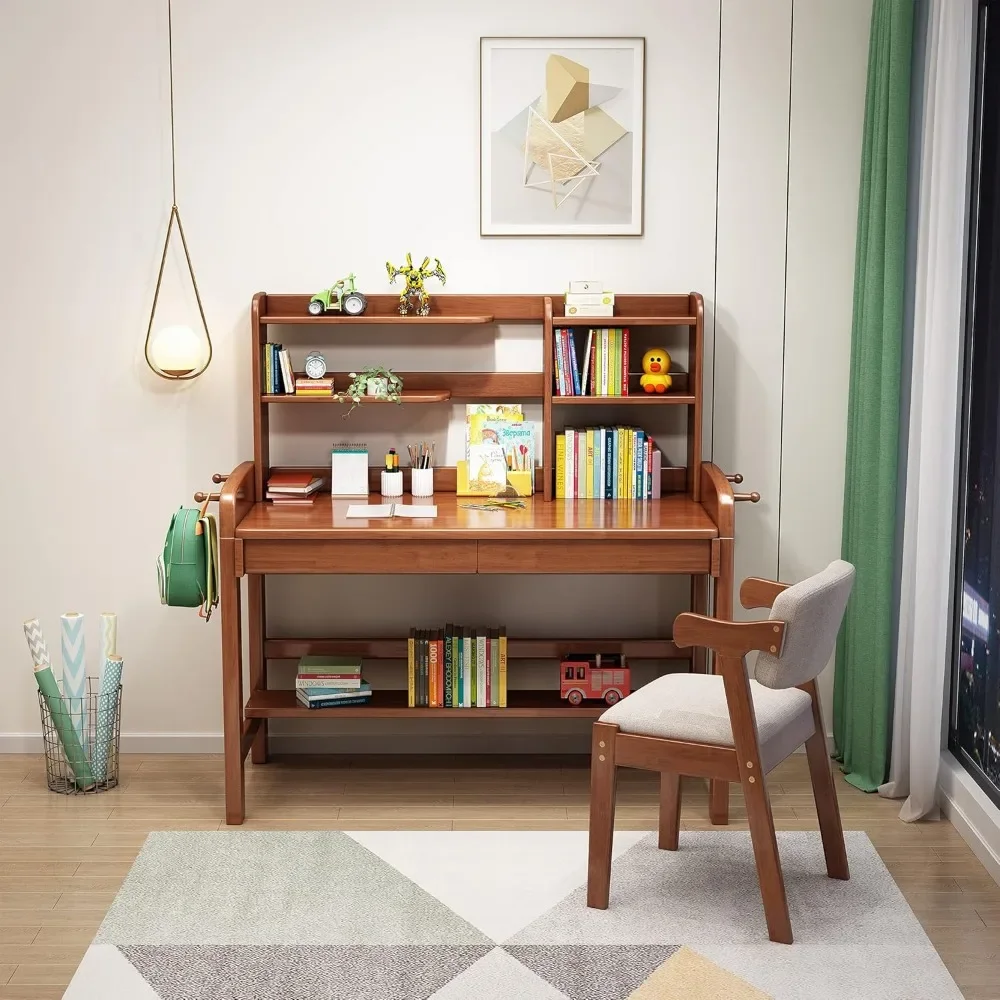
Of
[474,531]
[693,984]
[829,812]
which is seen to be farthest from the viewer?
[474,531]

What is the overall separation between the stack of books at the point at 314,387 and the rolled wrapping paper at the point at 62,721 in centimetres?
108

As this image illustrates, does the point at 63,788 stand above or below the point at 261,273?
below

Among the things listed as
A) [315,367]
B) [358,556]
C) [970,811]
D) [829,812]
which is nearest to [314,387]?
[315,367]

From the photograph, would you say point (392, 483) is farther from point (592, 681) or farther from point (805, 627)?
point (805, 627)

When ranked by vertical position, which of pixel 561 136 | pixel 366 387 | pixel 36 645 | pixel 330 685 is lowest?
pixel 330 685

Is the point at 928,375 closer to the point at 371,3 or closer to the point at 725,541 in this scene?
the point at 725,541

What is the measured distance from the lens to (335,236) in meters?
3.81

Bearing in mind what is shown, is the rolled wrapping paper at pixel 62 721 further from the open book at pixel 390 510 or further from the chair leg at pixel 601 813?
the chair leg at pixel 601 813

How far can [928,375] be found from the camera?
326 centimetres

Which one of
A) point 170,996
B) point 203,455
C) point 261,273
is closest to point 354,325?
point 261,273

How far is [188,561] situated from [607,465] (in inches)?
50.4

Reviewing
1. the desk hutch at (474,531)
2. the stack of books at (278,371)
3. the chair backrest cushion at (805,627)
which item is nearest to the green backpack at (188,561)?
the desk hutch at (474,531)

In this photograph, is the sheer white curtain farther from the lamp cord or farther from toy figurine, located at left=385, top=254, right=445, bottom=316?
the lamp cord

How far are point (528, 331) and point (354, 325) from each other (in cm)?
55
